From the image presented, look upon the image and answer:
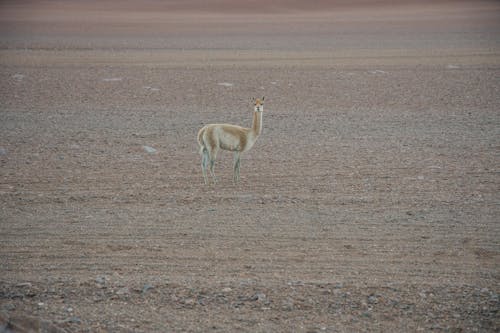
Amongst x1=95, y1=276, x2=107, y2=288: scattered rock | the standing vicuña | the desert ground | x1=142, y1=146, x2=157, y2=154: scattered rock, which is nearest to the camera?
the desert ground

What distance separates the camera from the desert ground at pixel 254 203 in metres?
6.77

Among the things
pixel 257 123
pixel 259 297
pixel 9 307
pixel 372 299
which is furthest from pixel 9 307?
pixel 257 123

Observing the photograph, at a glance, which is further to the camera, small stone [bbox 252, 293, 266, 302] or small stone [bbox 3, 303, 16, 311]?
small stone [bbox 252, 293, 266, 302]

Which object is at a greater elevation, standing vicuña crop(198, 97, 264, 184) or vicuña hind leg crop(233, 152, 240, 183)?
standing vicuña crop(198, 97, 264, 184)

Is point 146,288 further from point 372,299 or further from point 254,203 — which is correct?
point 254,203

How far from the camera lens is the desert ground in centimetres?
677

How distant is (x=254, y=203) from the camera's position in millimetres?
9992

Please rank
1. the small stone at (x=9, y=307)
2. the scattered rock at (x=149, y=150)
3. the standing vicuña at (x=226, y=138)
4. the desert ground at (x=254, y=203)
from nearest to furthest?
the small stone at (x=9, y=307)
the desert ground at (x=254, y=203)
the standing vicuña at (x=226, y=138)
the scattered rock at (x=149, y=150)

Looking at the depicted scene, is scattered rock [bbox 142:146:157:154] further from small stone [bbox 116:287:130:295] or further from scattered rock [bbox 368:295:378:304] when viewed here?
scattered rock [bbox 368:295:378:304]

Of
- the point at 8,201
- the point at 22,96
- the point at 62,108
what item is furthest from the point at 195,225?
the point at 22,96

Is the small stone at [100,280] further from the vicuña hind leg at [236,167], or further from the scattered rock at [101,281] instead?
the vicuña hind leg at [236,167]

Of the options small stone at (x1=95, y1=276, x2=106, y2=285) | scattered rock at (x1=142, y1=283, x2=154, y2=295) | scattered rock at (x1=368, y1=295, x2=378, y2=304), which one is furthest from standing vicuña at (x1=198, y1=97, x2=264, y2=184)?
scattered rock at (x1=368, y1=295, x2=378, y2=304)

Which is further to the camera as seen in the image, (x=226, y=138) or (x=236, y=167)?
(x=236, y=167)

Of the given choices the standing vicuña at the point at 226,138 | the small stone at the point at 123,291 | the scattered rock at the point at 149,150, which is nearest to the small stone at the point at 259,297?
the small stone at the point at 123,291
